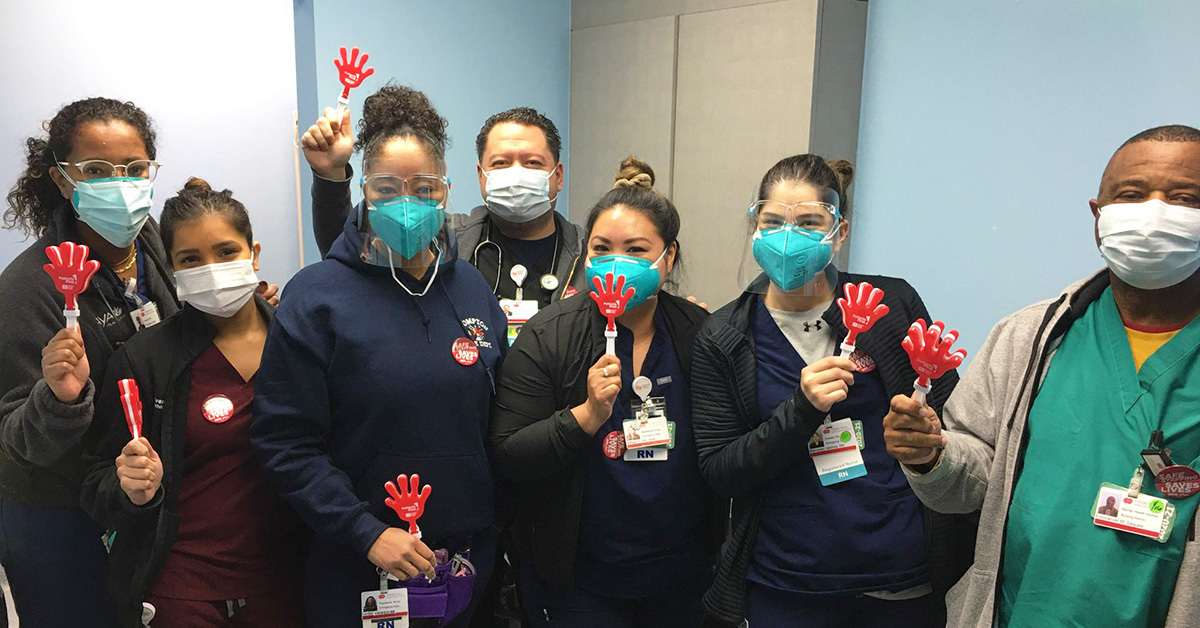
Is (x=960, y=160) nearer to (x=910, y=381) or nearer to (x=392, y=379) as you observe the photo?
(x=910, y=381)

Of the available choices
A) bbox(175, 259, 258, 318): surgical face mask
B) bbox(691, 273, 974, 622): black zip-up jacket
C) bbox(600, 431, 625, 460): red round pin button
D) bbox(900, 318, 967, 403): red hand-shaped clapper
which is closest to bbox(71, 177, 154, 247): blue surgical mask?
bbox(175, 259, 258, 318): surgical face mask

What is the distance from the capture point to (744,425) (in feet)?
6.17

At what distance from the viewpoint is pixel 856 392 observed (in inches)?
73.0

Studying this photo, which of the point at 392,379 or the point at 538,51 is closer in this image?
the point at 392,379

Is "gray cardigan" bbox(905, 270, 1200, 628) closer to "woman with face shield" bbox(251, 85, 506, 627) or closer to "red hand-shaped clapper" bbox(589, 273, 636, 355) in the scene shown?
"red hand-shaped clapper" bbox(589, 273, 636, 355)

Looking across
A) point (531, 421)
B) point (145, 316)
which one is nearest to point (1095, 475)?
point (531, 421)

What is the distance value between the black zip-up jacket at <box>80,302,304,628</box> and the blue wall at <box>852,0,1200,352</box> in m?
2.88

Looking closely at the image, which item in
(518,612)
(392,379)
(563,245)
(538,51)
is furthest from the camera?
(538,51)

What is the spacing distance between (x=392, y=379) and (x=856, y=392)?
3.56ft

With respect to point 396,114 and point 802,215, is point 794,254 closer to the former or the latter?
point 802,215

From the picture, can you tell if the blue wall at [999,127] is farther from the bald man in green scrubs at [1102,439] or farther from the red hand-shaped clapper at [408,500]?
the red hand-shaped clapper at [408,500]

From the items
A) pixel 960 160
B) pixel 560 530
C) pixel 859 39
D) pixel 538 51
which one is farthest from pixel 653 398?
pixel 538 51

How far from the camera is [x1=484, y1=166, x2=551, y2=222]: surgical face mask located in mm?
2439

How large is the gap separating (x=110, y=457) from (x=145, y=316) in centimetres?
39
